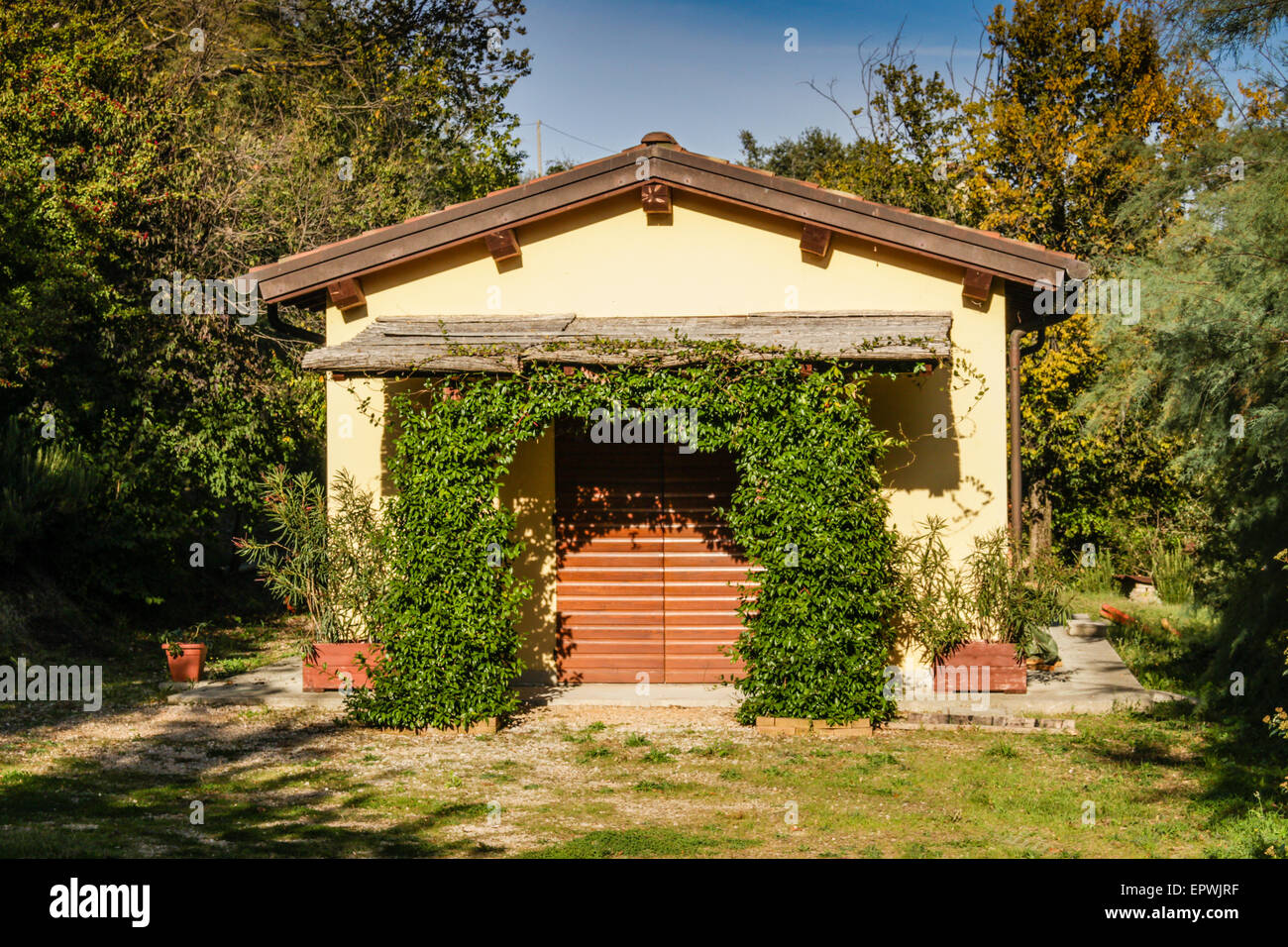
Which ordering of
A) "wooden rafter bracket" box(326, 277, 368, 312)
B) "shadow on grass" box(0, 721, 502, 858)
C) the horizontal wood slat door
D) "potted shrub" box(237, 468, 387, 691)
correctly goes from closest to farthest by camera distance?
"shadow on grass" box(0, 721, 502, 858), "potted shrub" box(237, 468, 387, 691), "wooden rafter bracket" box(326, 277, 368, 312), the horizontal wood slat door

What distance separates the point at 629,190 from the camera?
12.0 meters

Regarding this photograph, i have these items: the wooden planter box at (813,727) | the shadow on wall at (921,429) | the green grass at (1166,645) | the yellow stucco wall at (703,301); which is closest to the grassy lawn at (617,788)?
the wooden planter box at (813,727)

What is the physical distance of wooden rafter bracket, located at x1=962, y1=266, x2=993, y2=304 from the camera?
37.3ft

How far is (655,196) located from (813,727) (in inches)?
220

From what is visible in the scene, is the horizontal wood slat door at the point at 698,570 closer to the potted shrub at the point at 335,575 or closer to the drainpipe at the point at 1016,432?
the potted shrub at the point at 335,575

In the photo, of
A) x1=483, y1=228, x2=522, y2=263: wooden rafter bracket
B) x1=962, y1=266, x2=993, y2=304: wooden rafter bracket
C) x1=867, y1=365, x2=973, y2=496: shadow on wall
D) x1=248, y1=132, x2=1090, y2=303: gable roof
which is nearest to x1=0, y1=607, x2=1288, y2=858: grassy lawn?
x1=867, y1=365, x2=973, y2=496: shadow on wall

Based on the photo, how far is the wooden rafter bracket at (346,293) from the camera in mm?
11953

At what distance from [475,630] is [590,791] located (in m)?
2.35

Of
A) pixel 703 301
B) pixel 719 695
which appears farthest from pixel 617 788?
pixel 703 301

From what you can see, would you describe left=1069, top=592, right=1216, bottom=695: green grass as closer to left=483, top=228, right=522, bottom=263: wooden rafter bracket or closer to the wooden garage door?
the wooden garage door

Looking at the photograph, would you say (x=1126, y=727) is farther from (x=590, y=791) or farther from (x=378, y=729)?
(x=378, y=729)

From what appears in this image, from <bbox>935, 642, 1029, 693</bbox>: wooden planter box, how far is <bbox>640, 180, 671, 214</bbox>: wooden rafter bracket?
544 centimetres

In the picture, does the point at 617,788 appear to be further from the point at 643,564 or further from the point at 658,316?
the point at 658,316
